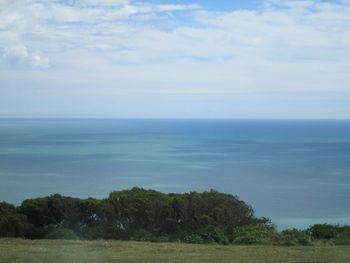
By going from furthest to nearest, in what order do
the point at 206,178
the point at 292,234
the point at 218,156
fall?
the point at 218,156
the point at 206,178
the point at 292,234

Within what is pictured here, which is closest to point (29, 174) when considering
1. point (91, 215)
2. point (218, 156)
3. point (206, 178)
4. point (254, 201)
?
point (206, 178)

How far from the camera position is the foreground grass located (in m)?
8.45

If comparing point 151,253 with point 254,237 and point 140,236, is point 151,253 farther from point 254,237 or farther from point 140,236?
point 140,236

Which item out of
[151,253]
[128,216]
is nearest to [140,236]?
[128,216]

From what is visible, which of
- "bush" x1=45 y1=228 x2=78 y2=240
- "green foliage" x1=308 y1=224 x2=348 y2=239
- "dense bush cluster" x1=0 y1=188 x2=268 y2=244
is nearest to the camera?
"bush" x1=45 y1=228 x2=78 y2=240

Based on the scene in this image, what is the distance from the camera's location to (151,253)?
9.45m

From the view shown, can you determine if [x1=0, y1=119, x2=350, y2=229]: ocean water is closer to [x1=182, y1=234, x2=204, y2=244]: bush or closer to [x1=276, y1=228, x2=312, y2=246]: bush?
[x1=182, y1=234, x2=204, y2=244]: bush

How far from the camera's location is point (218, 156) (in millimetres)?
81875

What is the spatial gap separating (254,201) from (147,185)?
A: 11.7 meters

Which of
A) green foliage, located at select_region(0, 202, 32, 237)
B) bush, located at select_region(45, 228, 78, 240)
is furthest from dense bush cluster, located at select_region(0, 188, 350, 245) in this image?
bush, located at select_region(45, 228, 78, 240)

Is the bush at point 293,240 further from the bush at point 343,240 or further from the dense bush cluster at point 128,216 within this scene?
the dense bush cluster at point 128,216

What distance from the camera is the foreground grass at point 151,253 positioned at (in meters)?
8.45

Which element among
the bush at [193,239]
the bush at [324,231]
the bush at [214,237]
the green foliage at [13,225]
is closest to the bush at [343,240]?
the bush at [324,231]

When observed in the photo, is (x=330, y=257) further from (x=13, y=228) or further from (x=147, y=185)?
(x=147, y=185)
